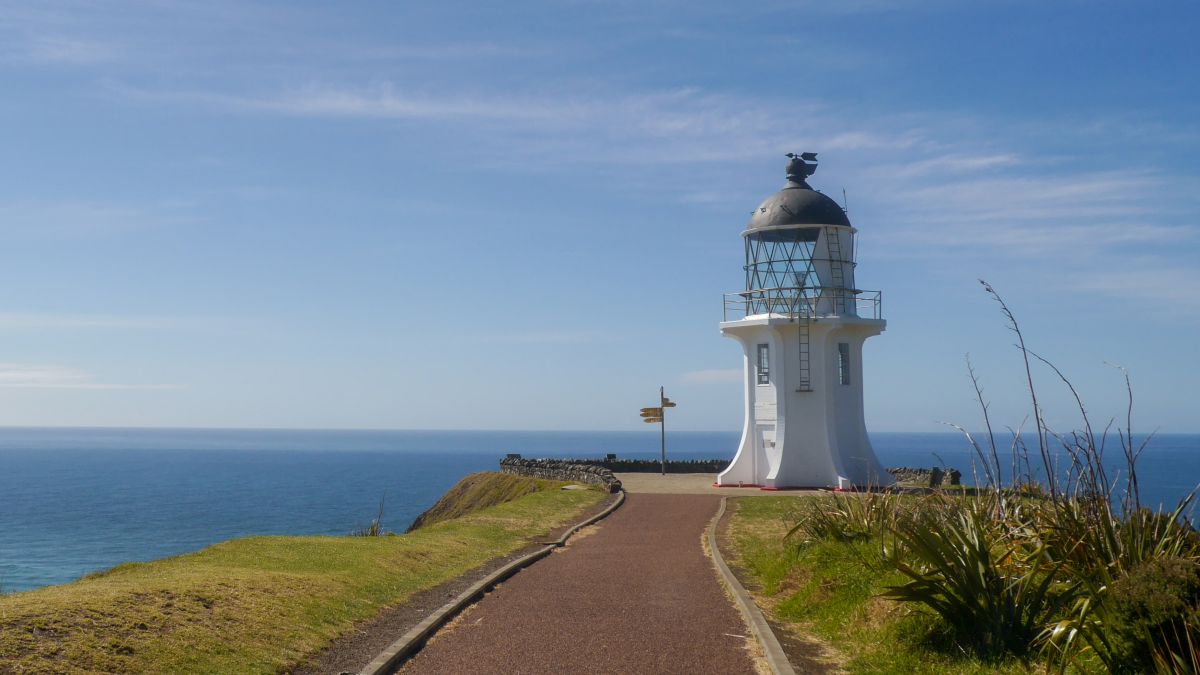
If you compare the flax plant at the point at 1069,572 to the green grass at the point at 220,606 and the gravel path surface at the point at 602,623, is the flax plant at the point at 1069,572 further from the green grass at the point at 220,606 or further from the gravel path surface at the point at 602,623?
the green grass at the point at 220,606

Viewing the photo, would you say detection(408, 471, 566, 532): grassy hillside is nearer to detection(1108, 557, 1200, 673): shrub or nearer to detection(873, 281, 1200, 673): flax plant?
detection(873, 281, 1200, 673): flax plant

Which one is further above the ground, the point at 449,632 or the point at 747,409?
the point at 747,409

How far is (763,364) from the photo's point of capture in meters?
31.9

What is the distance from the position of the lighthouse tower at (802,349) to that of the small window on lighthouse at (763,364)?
0.03 m

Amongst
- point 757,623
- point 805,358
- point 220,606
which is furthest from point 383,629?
point 805,358

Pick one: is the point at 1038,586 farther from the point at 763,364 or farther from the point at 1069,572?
the point at 763,364

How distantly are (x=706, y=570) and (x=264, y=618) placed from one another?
24.6ft

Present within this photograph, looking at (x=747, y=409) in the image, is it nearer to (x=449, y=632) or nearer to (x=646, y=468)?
(x=646, y=468)

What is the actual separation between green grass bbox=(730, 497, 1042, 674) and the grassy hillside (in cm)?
1821

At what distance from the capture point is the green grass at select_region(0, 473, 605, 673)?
8234 millimetres

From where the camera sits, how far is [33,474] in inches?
5172

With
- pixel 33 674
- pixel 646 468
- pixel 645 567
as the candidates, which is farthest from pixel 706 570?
pixel 646 468

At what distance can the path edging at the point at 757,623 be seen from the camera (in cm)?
948

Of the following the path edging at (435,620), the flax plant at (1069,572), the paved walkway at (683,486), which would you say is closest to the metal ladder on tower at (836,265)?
the paved walkway at (683,486)
